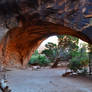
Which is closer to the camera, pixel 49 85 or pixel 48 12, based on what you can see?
pixel 49 85

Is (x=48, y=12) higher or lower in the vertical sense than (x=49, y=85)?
higher

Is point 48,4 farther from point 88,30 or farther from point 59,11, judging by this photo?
point 88,30

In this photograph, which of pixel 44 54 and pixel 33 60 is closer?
pixel 33 60

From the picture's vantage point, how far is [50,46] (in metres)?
16.4

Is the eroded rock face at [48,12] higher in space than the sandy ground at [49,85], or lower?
higher

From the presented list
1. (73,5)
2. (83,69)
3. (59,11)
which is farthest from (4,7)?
(83,69)

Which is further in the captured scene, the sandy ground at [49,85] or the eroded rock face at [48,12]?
the eroded rock face at [48,12]

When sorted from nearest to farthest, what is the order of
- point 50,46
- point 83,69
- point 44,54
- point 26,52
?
point 83,69, point 26,52, point 50,46, point 44,54

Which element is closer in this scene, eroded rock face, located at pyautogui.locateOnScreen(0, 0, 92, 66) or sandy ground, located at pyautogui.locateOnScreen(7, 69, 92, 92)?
sandy ground, located at pyautogui.locateOnScreen(7, 69, 92, 92)

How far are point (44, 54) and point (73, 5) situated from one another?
1217 cm

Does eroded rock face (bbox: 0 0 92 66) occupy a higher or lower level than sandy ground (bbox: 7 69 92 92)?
higher

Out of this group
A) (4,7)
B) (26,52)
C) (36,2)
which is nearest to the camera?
(36,2)

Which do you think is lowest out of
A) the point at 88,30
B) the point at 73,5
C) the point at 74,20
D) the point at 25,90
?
the point at 25,90

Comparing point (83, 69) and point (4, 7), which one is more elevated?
point (4, 7)
